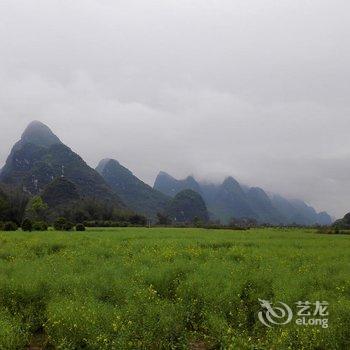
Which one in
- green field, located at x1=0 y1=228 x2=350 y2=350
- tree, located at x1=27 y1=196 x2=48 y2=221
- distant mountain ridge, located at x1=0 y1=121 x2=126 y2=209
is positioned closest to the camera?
green field, located at x1=0 y1=228 x2=350 y2=350

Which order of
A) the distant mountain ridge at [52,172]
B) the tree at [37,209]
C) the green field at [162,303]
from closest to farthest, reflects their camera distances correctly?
the green field at [162,303] < the tree at [37,209] < the distant mountain ridge at [52,172]

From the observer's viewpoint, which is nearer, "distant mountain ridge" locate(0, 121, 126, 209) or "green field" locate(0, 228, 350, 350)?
"green field" locate(0, 228, 350, 350)

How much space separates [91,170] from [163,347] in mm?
160353

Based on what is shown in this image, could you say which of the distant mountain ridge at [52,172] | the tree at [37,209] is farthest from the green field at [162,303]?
the distant mountain ridge at [52,172]

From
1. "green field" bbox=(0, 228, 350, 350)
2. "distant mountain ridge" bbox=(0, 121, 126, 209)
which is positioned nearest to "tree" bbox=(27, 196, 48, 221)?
"distant mountain ridge" bbox=(0, 121, 126, 209)

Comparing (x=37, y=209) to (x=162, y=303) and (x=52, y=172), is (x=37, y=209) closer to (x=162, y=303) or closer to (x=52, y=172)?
(x=52, y=172)

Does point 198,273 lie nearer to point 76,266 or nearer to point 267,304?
point 267,304

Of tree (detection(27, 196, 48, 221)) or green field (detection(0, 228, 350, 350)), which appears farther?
tree (detection(27, 196, 48, 221))

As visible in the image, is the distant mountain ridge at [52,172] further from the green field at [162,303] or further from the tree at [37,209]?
the green field at [162,303]

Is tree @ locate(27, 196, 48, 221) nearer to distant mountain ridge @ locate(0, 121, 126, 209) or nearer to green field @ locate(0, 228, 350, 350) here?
distant mountain ridge @ locate(0, 121, 126, 209)

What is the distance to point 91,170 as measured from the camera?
543 ft

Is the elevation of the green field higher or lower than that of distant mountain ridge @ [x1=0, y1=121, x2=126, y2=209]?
lower

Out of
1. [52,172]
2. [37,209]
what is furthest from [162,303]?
[52,172]

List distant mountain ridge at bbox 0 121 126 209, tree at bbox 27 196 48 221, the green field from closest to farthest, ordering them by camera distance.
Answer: the green field < tree at bbox 27 196 48 221 < distant mountain ridge at bbox 0 121 126 209
